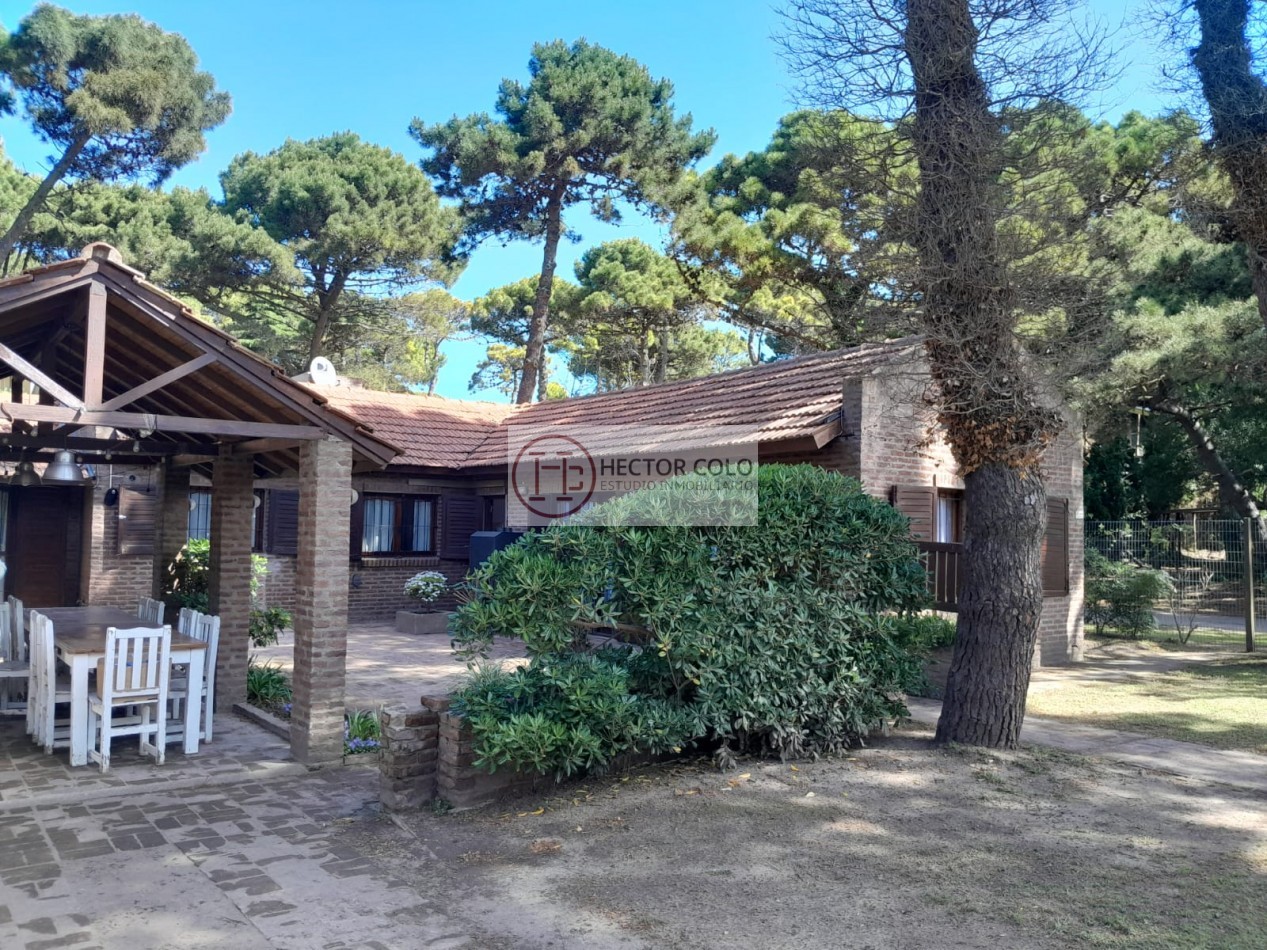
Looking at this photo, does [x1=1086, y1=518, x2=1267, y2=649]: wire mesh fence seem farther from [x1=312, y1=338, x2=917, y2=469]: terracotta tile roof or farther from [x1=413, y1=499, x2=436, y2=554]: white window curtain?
[x1=413, y1=499, x2=436, y2=554]: white window curtain

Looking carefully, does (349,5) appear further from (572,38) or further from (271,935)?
(271,935)

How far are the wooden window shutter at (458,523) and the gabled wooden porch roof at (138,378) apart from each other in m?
8.22

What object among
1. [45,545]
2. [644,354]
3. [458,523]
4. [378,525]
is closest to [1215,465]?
[644,354]

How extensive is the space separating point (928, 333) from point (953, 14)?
2.57 metres

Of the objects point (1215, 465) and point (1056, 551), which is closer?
point (1056, 551)

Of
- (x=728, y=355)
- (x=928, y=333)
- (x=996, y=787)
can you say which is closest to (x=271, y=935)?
(x=996, y=787)

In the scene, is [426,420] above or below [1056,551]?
above

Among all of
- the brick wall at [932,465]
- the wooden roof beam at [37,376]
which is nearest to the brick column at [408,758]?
the wooden roof beam at [37,376]

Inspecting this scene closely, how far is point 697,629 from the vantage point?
257 inches

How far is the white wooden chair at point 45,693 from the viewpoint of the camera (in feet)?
23.6

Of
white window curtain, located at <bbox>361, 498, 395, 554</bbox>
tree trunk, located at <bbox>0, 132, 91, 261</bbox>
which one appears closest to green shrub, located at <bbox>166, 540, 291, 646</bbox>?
white window curtain, located at <bbox>361, 498, 395, 554</bbox>

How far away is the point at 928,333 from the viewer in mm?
7273

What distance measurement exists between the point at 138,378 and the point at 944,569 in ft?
30.1

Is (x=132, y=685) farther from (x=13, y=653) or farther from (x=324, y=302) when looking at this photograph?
(x=324, y=302)
